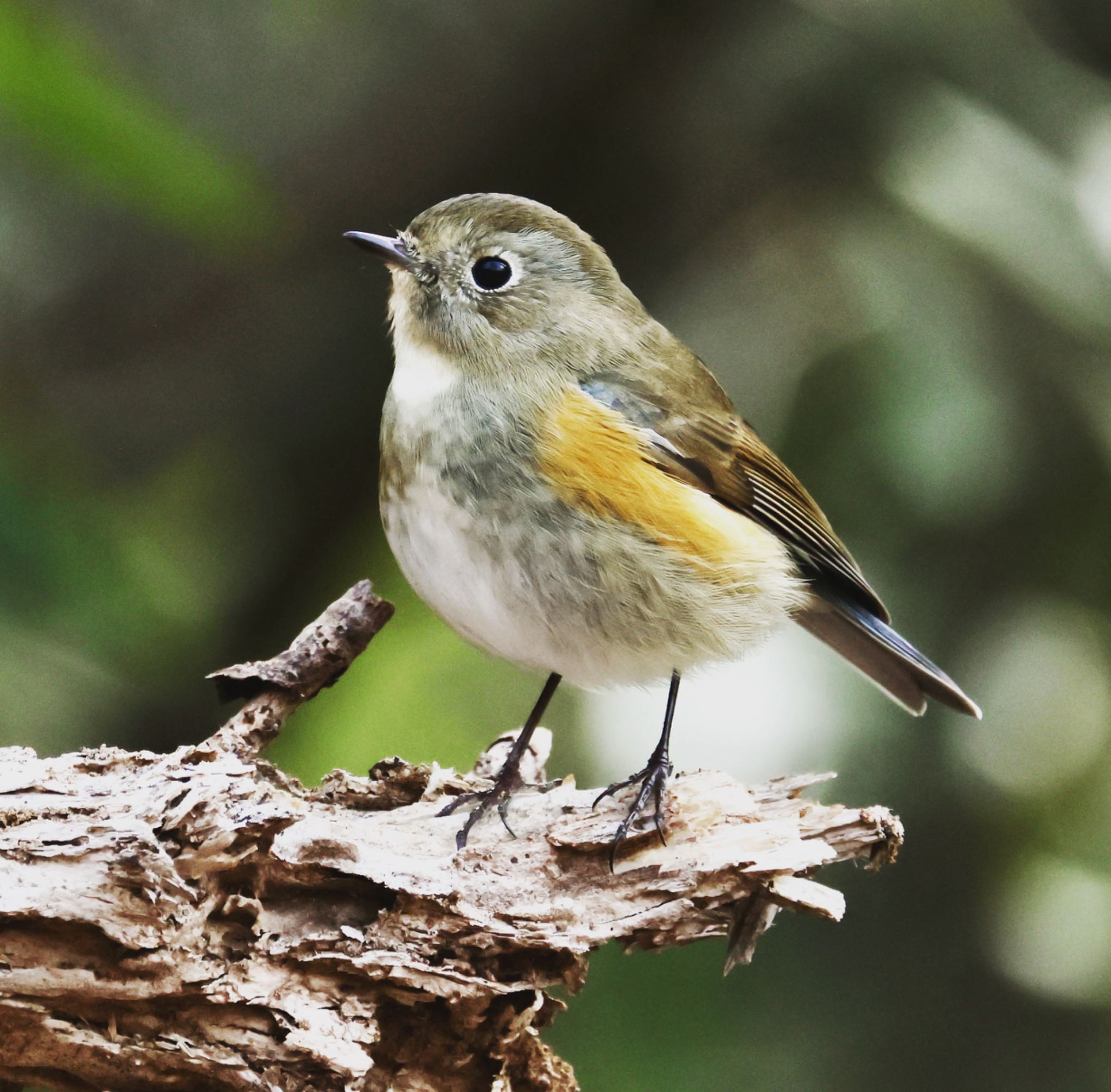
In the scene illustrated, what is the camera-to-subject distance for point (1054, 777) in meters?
2.86

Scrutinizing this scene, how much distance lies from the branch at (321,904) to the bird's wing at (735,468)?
51cm

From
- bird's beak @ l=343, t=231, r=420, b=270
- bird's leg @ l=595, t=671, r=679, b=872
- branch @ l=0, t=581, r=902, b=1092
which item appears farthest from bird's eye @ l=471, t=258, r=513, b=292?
bird's leg @ l=595, t=671, r=679, b=872

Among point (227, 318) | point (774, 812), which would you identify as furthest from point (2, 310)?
point (774, 812)

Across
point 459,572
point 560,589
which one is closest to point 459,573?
point 459,572

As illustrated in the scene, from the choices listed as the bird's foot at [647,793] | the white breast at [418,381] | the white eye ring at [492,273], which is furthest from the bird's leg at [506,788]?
the white eye ring at [492,273]

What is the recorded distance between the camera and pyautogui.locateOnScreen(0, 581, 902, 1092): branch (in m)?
1.58

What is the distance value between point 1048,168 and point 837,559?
100 centimetres

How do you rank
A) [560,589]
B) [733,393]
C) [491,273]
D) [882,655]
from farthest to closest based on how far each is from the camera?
[733,393]
[882,655]
[491,273]
[560,589]

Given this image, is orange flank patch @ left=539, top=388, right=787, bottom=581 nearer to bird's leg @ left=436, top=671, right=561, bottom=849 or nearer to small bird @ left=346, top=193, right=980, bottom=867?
small bird @ left=346, top=193, right=980, bottom=867

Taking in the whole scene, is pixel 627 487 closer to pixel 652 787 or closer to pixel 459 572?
pixel 459 572

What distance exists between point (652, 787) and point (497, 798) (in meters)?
0.25

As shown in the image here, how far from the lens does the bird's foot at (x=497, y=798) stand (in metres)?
2.02

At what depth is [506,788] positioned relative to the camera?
218cm

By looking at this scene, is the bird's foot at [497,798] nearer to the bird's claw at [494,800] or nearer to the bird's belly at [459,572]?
the bird's claw at [494,800]
